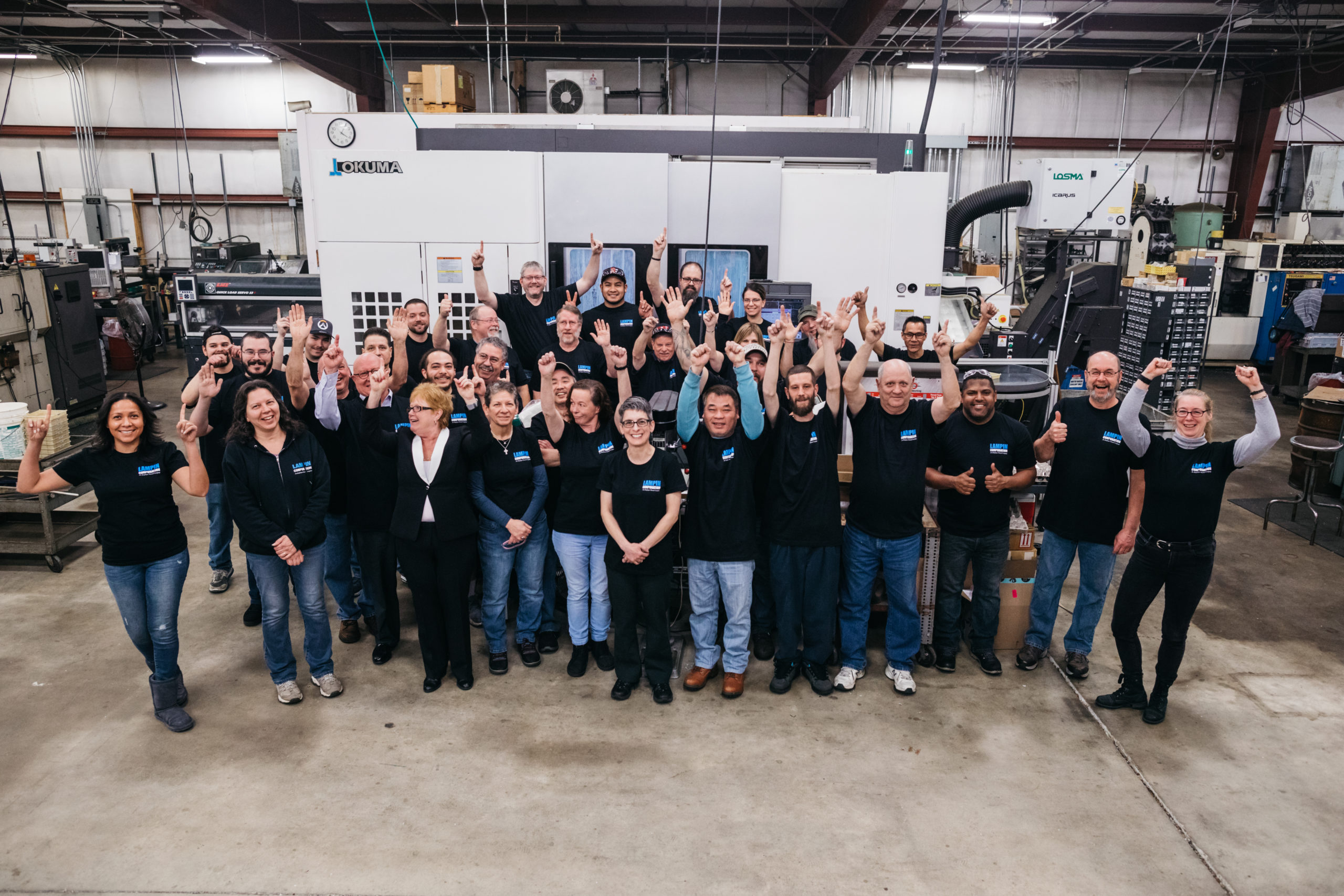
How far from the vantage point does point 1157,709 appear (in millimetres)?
3725

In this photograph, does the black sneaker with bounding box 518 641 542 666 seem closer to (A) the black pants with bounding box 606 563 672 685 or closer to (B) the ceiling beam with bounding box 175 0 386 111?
(A) the black pants with bounding box 606 563 672 685

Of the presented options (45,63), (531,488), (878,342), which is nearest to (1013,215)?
(878,342)

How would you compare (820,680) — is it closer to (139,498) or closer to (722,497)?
(722,497)

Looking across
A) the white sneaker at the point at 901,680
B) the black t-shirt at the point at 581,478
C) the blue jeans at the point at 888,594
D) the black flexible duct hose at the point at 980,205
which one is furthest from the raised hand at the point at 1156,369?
the black flexible duct hose at the point at 980,205

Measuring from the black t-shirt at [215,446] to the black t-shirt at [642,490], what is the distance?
6.67 ft

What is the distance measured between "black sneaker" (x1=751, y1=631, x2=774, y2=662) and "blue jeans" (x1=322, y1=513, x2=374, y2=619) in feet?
6.22

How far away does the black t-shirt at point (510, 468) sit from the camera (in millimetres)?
3750

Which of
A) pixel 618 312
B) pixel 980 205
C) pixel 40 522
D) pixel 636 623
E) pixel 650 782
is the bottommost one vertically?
pixel 650 782

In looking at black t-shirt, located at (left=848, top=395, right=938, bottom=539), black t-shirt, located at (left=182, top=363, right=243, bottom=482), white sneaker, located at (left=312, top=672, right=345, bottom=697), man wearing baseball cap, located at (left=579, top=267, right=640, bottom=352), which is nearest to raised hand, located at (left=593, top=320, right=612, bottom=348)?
man wearing baseball cap, located at (left=579, top=267, right=640, bottom=352)

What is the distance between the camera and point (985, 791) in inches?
129

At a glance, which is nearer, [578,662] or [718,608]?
[718,608]

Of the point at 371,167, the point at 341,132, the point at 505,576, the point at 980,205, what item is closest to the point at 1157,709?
the point at 505,576

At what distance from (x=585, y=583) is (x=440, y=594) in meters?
0.64

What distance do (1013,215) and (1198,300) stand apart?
4335 millimetres
